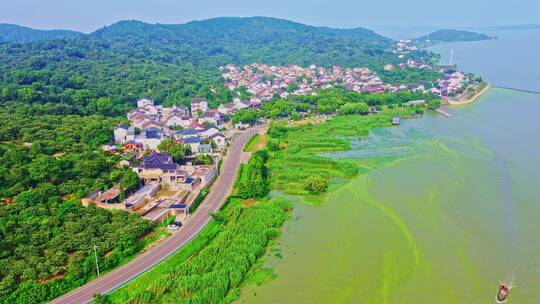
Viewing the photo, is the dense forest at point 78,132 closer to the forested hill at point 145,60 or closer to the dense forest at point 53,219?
the dense forest at point 53,219

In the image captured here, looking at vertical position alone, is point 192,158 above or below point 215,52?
below

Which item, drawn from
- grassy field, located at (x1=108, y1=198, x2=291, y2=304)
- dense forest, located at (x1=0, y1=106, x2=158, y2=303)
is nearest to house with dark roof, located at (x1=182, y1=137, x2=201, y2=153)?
dense forest, located at (x1=0, y1=106, x2=158, y2=303)

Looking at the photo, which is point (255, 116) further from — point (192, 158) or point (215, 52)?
point (215, 52)

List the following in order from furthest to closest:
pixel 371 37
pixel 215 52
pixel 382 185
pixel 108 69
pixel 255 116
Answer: pixel 371 37 → pixel 215 52 → pixel 108 69 → pixel 255 116 → pixel 382 185

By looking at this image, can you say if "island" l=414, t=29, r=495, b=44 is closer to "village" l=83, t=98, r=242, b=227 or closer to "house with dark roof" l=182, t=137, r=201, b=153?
"village" l=83, t=98, r=242, b=227

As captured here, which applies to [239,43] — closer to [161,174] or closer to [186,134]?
[186,134]

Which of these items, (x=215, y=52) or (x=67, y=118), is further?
(x=215, y=52)

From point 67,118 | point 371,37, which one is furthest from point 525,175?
point 371,37
